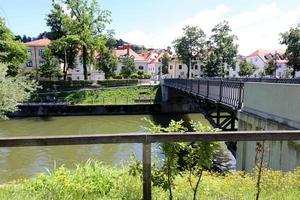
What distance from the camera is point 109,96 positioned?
49.0 meters

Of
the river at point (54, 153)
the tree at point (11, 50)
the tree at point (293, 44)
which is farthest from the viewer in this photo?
the tree at point (11, 50)

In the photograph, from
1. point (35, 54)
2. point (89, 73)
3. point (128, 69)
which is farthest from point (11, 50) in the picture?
point (35, 54)

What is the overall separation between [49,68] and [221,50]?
104 ft

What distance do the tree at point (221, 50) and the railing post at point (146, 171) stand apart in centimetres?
6462

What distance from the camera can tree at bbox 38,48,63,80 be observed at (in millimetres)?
60609

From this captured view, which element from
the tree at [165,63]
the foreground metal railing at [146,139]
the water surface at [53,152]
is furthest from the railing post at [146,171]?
the tree at [165,63]

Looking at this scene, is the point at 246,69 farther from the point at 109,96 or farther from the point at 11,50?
the point at 11,50

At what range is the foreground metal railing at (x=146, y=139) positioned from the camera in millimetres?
3439

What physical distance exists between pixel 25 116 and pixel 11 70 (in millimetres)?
10408

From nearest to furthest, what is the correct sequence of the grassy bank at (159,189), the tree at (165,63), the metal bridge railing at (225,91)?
the grassy bank at (159,189) < the metal bridge railing at (225,91) < the tree at (165,63)

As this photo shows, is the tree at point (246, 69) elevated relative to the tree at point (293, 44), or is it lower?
lower

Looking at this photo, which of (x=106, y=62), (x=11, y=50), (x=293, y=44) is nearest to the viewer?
(x=293, y=44)

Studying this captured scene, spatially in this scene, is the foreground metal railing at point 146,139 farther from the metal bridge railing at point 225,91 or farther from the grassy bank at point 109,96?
the grassy bank at point 109,96

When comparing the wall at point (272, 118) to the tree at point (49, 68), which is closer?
the wall at point (272, 118)
